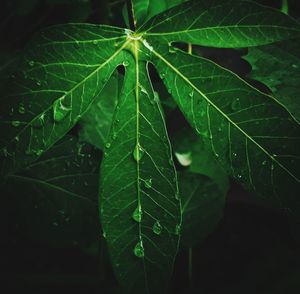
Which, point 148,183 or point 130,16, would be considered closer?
point 148,183

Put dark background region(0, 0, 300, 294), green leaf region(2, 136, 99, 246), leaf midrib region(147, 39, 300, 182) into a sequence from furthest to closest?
dark background region(0, 0, 300, 294), green leaf region(2, 136, 99, 246), leaf midrib region(147, 39, 300, 182)

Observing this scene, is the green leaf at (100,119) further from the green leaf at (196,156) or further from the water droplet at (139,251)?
the water droplet at (139,251)

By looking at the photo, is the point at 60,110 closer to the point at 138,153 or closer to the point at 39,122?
the point at 39,122

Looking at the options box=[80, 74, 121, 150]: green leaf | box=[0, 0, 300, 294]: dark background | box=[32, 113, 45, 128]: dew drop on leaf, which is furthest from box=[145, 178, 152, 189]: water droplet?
box=[0, 0, 300, 294]: dark background

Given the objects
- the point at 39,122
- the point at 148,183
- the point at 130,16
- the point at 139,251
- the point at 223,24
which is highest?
the point at 130,16

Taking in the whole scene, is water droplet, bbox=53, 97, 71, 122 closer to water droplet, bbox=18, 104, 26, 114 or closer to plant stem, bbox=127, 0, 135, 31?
water droplet, bbox=18, 104, 26, 114

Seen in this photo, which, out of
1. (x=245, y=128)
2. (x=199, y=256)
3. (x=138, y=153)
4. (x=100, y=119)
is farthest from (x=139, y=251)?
(x=199, y=256)
